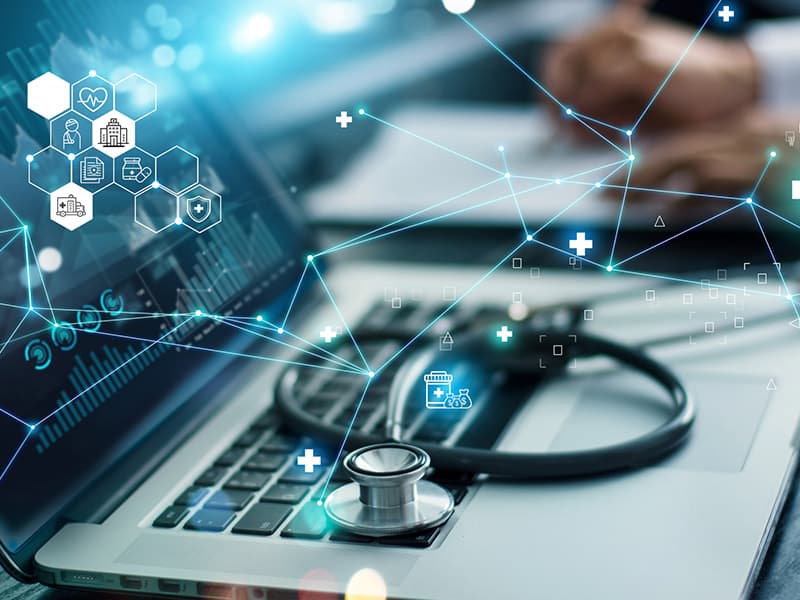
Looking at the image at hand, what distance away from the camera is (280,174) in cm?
68

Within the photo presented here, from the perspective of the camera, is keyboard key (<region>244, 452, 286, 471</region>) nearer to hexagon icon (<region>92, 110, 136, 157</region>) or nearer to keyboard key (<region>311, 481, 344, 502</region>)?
keyboard key (<region>311, 481, 344, 502</region>)

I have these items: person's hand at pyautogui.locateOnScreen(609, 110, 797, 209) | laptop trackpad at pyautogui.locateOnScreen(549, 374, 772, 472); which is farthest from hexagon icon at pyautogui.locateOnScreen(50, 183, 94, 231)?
person's hand at pyautogui.locateOnScreen(609, 110, 797, 209)

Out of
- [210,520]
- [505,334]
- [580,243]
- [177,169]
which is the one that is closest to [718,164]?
[580,243]

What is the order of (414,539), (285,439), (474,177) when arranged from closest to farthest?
(414,539), (285,439), (474,177)

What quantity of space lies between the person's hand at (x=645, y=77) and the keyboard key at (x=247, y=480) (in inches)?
27.8

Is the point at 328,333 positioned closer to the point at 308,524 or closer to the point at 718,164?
the point at 308,524

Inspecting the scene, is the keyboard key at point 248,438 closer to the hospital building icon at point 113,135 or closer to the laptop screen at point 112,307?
the laptop screen at point 112,307

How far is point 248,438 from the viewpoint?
50 cm

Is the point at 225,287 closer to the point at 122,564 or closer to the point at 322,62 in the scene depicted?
the point at 122,564

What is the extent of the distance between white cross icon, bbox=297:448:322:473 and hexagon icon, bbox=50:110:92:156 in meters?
0.18

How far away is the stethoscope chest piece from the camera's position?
15.6 inches

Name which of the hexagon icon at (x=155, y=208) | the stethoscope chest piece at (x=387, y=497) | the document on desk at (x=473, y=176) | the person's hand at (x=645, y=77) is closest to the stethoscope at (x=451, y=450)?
the stethoscope chest piece at (x=387, y=497)

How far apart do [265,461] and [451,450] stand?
9cm

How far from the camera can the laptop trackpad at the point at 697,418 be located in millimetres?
460
